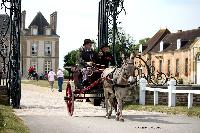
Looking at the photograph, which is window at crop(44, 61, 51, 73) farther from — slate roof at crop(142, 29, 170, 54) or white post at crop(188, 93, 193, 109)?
white post at crop(188, 93, 193, 109)

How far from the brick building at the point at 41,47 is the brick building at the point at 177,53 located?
1891 centimetres

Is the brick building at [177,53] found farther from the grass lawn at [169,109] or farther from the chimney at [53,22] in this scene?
the grass lawn at [169,109]

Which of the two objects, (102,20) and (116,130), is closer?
(116,130)

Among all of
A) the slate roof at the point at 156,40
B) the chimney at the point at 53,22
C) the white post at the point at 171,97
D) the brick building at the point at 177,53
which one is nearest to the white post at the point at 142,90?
the white post at the point at 171,97

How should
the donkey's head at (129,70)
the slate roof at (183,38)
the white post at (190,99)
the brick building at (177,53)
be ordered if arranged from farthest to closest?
the slate roof at (183,38) < the brick building at (177,53) < the white post at (190,99) < the donkey's head at (129,70)

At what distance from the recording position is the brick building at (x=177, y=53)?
190 ft

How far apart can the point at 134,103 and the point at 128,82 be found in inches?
294

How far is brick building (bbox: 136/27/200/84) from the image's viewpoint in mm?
58000

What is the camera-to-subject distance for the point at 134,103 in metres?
21.7

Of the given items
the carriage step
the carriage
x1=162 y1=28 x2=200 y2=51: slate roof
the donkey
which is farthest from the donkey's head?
x1=162 y1=28 x2=200 y2=51: slate roof

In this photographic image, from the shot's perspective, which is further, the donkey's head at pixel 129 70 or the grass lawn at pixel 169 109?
the grass lawn at pixel 169 109

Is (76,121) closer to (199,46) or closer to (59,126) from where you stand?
(59,126)

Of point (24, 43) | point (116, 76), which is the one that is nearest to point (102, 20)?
point (116, 76)

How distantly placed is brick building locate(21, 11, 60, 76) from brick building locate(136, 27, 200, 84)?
62.0 ft
